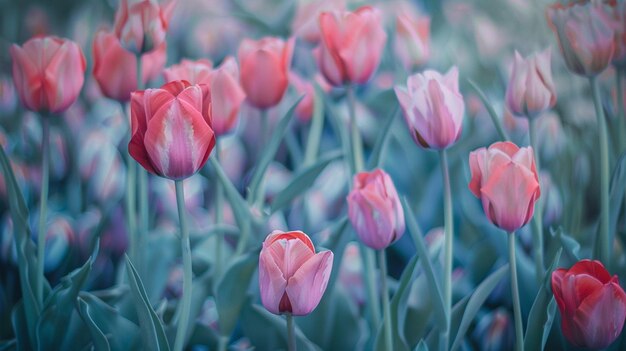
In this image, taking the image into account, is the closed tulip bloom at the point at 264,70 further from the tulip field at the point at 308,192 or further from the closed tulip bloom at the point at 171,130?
the closed tulip bloom at the point at 171,130

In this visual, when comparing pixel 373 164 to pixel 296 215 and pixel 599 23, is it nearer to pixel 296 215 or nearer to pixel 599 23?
pixel 296 215

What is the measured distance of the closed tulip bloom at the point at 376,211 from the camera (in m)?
0.45

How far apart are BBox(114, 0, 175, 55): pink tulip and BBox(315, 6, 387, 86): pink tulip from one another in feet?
0.44

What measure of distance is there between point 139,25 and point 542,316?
0.39 metres

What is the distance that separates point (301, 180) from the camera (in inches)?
21.0

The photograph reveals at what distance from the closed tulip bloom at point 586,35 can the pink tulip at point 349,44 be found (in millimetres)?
151

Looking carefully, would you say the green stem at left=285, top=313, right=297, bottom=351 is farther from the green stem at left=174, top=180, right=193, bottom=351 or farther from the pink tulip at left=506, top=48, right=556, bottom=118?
the pink tulip at left=506, top=48, right=556, bottom=118

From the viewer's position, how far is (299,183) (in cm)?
54

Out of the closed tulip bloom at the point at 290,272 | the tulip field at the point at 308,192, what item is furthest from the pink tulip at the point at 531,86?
the closed tulip bloom at the point at 290,272

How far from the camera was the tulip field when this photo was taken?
434mm

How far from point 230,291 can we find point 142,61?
215 millimetres

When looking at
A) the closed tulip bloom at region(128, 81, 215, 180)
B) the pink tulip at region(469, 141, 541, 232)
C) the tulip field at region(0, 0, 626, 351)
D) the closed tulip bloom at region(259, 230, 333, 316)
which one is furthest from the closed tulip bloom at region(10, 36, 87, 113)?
the pink tulip at region(469, 141, 541, 232)

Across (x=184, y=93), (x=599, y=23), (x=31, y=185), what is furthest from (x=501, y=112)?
(x=31, y=185)

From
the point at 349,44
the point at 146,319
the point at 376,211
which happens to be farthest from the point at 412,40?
the point at 146,319
